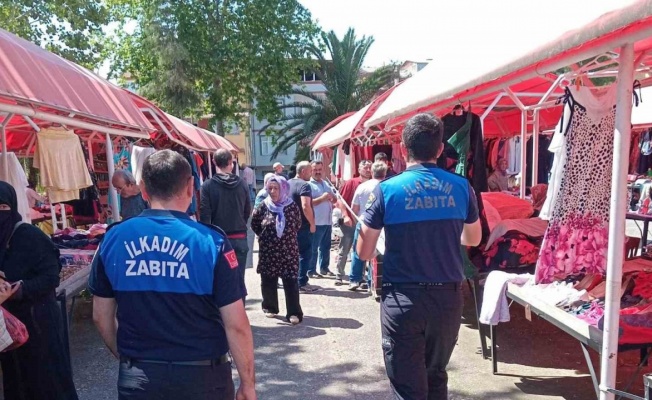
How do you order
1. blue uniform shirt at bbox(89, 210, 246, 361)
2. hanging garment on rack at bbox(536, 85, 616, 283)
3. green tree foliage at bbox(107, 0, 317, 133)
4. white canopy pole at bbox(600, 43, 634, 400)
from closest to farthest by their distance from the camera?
blue uniform shirt at bbox(89, 210, 246, 361) < white canopy pole at bbox(600, 43, 634, 400) < hanging garment on rack at bbox(536, 85, 616, 283) < green tree foliage at bbox(107, 0, 317, 133)

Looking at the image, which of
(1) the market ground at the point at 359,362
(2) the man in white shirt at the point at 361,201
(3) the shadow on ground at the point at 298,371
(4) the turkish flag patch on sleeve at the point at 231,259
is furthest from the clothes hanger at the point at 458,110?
(4) the turkish flag patch on sleeve at the point at 231,259

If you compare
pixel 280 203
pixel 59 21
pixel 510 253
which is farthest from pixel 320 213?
pixel 59 21

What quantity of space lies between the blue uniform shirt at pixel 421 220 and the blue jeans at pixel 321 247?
5.25 metres

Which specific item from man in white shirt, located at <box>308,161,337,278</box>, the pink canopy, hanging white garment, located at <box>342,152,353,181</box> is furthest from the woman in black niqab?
hanging white garment, located at <box>342,152,353,181</box>

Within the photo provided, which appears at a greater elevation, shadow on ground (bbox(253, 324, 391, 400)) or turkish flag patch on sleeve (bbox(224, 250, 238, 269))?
turkish flag patch on sleeve (bbox(224, 250, 238, 269))

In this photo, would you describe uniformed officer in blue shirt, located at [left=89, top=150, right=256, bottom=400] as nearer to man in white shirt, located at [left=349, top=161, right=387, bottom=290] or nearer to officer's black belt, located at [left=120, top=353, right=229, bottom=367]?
officer's black belt, located at [left=120, top=353, right=229, bottom=367]

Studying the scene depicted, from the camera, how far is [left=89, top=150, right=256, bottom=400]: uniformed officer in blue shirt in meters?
2.08

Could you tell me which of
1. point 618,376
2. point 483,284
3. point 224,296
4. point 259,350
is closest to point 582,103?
point 483,284

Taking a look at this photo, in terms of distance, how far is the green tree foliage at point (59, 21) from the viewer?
1633 cm

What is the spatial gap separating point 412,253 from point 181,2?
23277 mm

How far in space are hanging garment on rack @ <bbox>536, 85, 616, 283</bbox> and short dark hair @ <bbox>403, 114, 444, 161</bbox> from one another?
150cm

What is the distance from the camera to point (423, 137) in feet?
9.75

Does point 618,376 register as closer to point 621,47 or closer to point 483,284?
point 483,284

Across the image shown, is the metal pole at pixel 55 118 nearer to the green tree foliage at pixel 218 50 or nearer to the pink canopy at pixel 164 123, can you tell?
the pink canopy at pixel 164 123
